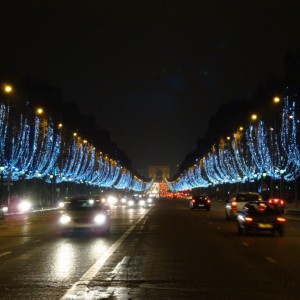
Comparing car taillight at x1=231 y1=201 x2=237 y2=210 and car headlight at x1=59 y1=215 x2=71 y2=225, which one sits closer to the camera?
car headlight at x1=59 y1=215 x2=71 y2=225

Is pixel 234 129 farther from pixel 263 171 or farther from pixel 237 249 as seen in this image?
pixel 237 249

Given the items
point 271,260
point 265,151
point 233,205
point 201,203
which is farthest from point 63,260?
point 265,151

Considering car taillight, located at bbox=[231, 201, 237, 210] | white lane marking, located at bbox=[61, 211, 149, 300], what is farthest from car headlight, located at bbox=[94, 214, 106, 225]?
car taillight, located at bbox=[231, 201, 237, 210]

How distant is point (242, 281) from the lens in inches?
590

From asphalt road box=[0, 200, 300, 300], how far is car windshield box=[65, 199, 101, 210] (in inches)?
130

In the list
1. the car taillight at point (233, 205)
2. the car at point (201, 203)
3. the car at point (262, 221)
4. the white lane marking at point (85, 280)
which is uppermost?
the car at point (201, 203)

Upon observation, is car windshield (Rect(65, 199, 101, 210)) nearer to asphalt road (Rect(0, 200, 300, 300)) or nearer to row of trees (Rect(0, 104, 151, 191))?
asphalt road (Rect(0, 200, 300, 300))

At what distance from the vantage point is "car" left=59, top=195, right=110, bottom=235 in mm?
30797

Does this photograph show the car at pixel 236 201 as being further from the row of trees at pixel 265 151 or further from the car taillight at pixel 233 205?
the row of trees at pixel 265 151

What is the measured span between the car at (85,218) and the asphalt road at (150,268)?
2.21m

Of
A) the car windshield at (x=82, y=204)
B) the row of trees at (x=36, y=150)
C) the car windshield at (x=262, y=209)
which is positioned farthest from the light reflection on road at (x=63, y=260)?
the row of trees at (x=36, y=150)

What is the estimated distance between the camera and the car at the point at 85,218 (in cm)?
3080

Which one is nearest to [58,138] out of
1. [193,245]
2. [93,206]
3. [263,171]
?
[263,171]

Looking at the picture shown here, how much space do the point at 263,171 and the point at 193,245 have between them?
63.3 metres
